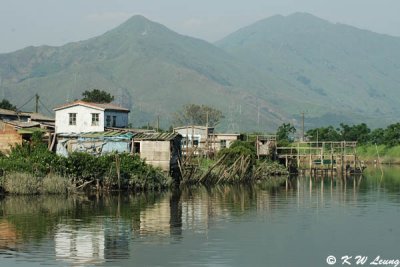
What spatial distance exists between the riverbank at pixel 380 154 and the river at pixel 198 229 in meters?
48.2

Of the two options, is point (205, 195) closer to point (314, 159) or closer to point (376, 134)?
point (314, 159)

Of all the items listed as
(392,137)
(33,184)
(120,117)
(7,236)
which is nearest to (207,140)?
(120,117)

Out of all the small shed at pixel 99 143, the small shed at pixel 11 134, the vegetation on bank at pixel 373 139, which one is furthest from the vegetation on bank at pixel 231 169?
the vegetation on bank at pixel 373 139

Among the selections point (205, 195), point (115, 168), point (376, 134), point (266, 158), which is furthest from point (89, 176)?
point (376, 134)

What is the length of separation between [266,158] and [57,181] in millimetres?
31096

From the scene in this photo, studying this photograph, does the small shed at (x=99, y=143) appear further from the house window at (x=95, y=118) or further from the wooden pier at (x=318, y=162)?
the wooden pier at (x=318, y=162)

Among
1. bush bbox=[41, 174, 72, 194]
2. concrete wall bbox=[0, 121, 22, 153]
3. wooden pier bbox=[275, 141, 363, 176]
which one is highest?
concrete wall bbox=[0, 121, 22, 153]

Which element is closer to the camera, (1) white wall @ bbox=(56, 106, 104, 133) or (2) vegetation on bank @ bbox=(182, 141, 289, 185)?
(2) vegetation on bank @ bbox=(182, 141, 289, 185)

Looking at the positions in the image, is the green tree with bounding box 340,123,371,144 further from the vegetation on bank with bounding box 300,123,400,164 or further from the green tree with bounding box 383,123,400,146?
the green tree with bounding box 383,123,400,146

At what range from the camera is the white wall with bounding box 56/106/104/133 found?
187ft

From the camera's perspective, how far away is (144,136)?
50844 mm

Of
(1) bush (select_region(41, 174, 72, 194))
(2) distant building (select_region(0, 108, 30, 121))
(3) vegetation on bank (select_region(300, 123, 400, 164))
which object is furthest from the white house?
(3) vegetation on bank (select_region(300, 123, 400, 164))

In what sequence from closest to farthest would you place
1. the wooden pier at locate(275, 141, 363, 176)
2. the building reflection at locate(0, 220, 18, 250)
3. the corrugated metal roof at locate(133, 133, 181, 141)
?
the building reflection at locate(0, 220, 18, 250)
the corrugated metal roof at locate(133, 133, 181, 141)
the wooden pier at locate(275, 141, 363, 176)

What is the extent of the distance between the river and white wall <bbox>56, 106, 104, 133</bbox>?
11861mm
